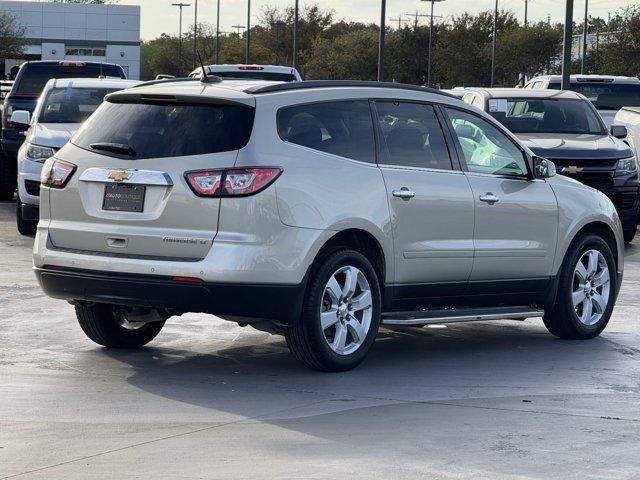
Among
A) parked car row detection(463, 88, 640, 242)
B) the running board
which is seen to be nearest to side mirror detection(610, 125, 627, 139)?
parked car row detection(463, 88, 640, 242)

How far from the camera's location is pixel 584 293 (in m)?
10.5

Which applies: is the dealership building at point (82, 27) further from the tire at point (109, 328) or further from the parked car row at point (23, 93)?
the tire at point (109, 328)

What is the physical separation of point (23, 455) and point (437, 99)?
13.9 ft

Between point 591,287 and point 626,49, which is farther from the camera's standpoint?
point 626,49

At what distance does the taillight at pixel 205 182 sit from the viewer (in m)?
8.25

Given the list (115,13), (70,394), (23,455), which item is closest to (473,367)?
(70,394)

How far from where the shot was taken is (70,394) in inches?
315

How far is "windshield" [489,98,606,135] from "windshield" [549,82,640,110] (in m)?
6.64

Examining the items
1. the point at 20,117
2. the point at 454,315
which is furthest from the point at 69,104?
the point at 454,315

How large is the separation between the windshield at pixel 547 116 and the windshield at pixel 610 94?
6639mm

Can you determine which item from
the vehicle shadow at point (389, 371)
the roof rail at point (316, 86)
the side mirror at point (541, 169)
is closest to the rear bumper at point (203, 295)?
the vehicle shadow at point (389, 371)

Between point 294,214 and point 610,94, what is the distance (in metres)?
18.3

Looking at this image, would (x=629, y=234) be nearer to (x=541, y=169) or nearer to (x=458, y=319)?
(x=541, y=169)

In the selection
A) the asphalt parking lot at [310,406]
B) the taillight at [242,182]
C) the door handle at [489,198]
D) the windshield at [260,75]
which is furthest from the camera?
the windshield at [260,75]
